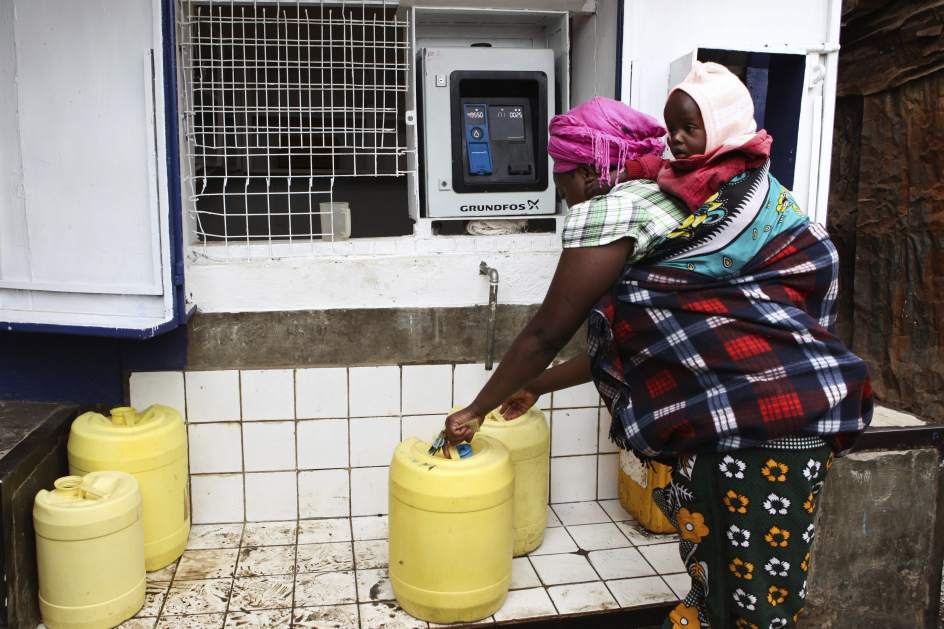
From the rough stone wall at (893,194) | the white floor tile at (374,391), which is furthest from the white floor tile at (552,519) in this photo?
the rough stone wall at (893,194)

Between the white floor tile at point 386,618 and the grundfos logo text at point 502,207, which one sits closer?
the white floor tile at point 386,618

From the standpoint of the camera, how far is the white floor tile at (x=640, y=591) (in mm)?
2580

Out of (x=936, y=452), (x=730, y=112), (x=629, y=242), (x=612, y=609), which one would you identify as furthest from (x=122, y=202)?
(x=936, y=452)

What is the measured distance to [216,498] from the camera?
3.00m

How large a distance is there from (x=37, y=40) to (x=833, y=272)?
2.40 metres

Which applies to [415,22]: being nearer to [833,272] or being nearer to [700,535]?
[833,272]

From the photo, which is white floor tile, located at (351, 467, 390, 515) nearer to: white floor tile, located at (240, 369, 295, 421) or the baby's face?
white floor tile, located at (240, 369, 295, 421)

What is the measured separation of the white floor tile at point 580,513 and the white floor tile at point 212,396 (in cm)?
135

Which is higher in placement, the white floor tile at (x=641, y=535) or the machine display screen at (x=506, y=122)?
the machine display screen at (x=506, y=122)

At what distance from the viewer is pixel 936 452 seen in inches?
104

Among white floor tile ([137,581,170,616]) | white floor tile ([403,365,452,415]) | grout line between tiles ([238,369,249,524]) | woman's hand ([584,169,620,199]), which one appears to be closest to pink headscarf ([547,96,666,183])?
woman's hand ([584,169,620,199])

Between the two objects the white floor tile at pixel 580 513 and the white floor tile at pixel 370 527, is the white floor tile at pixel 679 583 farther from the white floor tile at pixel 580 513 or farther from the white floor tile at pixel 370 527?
the white floor tile at pixel 370 527

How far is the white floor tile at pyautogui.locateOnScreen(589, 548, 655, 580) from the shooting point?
2.75 meters

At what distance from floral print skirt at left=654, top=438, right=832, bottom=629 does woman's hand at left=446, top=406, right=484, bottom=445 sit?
1.73 ft
